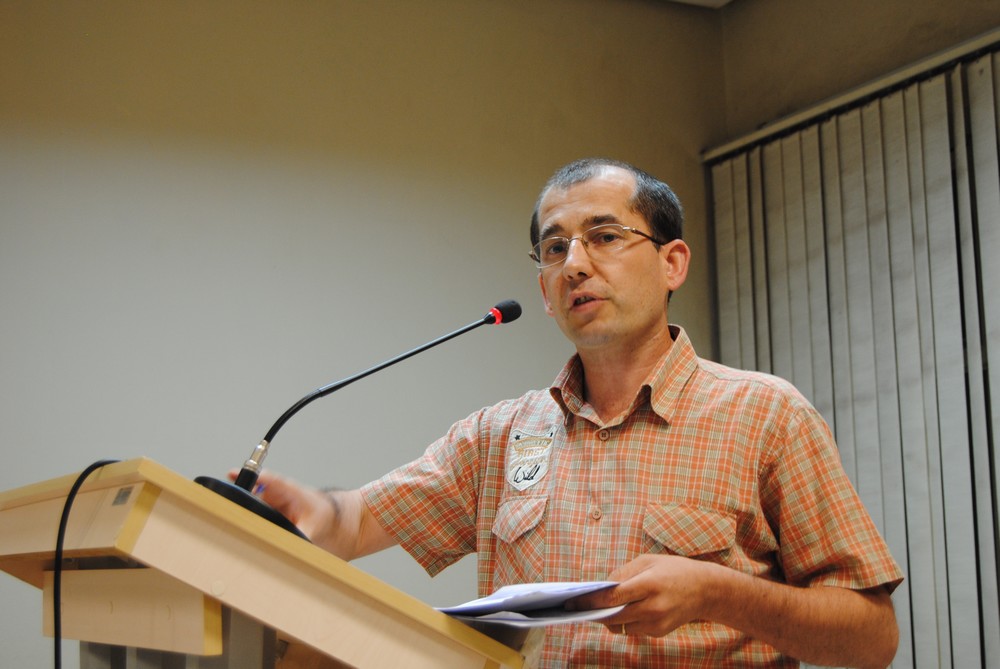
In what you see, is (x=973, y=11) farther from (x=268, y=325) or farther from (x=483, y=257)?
(x=268, y=325)

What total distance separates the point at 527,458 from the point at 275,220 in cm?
178

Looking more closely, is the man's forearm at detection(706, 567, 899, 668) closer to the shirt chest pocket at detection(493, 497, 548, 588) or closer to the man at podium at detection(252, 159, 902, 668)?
the man at podium at detection(252, 159, 902, 668)

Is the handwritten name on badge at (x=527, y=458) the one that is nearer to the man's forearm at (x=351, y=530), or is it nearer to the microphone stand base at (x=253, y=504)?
the man's forearm at (x=351, y=530)

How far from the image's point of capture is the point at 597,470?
5.74 feet

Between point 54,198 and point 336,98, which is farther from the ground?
point 336,98

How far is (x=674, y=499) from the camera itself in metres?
1.67

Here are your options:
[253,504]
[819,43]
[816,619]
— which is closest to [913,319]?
[819,43]

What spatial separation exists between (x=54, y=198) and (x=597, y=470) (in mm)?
2080

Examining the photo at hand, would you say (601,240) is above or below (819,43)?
below

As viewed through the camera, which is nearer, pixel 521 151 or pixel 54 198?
pixel 54 198

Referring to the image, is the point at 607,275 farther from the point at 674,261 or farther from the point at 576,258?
the point at 674,261

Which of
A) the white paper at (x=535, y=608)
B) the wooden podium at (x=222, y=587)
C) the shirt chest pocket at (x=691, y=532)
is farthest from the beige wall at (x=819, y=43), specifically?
the wooden podium at (x=222, y=587)

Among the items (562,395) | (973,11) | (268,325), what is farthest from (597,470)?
(973,11)

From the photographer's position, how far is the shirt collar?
1.75 metres
